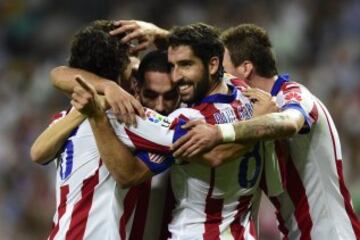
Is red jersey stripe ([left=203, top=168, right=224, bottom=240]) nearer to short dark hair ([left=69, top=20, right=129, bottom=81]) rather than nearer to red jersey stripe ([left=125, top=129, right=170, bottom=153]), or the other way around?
red jersey stripe ([left=125, top=129, right=170, bottom=153])

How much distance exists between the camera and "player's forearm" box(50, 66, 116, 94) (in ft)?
15.1

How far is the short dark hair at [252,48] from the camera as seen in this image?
16.9ft

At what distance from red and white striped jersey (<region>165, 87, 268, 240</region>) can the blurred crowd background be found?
12.9ft

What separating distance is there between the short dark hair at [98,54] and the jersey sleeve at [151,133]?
25 centimetres

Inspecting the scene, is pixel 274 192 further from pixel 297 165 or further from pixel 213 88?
pixel 213 88

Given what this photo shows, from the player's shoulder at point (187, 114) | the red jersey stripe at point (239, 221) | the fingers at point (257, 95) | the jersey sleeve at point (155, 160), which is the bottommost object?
the red jersey stripe at point (239, 221)

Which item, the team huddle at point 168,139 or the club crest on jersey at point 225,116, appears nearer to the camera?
the team huddle at point 168,139

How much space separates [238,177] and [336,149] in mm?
672

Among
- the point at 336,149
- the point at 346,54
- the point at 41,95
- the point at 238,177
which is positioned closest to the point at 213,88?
the point at 238,177

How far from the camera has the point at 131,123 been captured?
4.55m

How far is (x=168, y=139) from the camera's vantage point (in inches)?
180

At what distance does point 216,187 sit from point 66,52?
7040mm

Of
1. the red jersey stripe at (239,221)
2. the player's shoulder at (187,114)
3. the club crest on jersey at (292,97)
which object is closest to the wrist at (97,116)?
the player's shoulder at (187,114)

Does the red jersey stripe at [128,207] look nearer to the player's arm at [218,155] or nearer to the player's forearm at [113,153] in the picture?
the player's forearm at [113,153]
